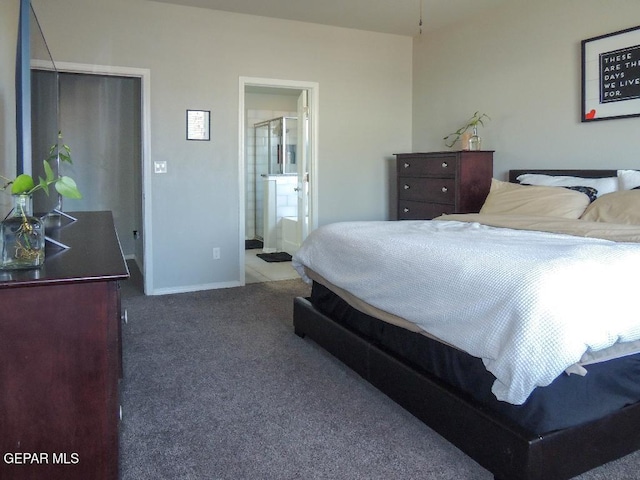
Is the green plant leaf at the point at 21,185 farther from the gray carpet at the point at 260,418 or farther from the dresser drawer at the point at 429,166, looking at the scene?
the dresser drawer at the point at 429,166

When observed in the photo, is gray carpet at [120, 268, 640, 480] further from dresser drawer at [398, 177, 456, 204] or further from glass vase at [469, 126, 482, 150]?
glass vase at [469, 126, 482, 150]

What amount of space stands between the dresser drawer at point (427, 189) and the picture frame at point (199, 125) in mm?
1858

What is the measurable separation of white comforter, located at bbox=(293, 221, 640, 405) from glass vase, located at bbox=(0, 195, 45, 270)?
1.38 m

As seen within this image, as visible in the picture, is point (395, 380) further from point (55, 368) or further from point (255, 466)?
point (55, 368)

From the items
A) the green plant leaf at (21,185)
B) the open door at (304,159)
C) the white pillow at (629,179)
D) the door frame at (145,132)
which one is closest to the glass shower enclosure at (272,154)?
the open door at (304,159)

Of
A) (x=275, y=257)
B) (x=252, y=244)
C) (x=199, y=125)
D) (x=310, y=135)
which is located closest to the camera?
(x=199, y=125)

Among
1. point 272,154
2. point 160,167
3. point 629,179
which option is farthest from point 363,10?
point 272,154

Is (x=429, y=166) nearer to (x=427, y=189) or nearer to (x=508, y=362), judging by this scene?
(x=427, y=189)

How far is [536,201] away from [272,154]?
503 centimetres

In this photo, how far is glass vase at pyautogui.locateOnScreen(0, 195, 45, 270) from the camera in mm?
1464

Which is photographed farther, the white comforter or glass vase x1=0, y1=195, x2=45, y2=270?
the white comforter

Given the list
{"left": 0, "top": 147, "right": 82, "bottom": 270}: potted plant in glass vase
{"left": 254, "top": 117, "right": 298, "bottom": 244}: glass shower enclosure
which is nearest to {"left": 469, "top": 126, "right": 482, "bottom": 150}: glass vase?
{"left": 254, "top": 117, "right": 298, "bottom": 244}: glass shower enclosure

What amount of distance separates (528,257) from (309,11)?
3.54 m

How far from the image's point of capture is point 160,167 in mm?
4656
